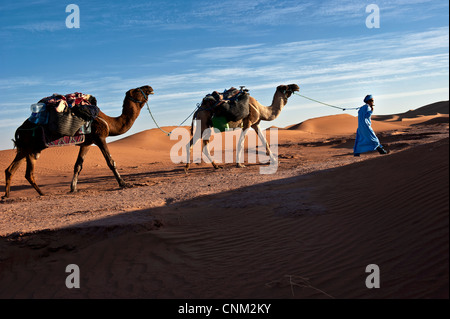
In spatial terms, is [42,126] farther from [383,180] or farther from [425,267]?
[425,267]

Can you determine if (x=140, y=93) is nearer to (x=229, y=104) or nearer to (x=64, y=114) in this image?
(x=64, y=114)

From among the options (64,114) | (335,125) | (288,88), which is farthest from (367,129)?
(335,125)

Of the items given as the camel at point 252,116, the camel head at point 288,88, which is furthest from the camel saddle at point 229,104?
the camel head at point 288,88

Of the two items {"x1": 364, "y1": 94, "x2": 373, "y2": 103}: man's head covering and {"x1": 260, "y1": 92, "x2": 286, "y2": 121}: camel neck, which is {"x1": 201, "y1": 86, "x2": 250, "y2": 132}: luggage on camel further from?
{"x1": 364, "y1": 94, "x2": 373, "y2": 103}: man's head covering

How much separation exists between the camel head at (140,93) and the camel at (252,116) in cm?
267

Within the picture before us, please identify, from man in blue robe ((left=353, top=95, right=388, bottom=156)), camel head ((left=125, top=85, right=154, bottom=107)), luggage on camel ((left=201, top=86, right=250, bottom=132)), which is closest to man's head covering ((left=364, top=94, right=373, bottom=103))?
man in blue robe ((left=353, top=95, right=388, bottom=156))

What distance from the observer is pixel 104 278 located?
561cm

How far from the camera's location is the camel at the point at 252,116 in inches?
573

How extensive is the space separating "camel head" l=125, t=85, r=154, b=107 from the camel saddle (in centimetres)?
262

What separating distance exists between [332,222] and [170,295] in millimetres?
2805

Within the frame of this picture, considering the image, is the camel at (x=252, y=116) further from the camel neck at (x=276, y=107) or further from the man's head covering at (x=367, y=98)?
the man's head covering at (x=367, y=98)

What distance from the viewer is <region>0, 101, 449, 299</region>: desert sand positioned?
4.53 m

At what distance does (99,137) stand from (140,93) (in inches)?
69.8
